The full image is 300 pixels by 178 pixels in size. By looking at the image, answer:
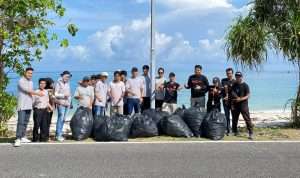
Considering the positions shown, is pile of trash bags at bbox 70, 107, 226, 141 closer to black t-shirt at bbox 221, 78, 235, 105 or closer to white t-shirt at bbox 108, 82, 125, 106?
black t-shirt at bbox 221, 78, 235, 105

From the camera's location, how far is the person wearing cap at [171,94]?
1241 centimetres

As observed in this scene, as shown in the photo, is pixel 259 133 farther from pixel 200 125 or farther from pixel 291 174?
pixel 291 174

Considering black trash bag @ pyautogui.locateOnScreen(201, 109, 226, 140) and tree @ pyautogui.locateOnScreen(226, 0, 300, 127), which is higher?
tree @ pyautogui.locateOnScreen(226, 0, 300, 127)

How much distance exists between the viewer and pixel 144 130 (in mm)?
10898

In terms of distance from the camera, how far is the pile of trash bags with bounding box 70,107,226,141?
1062cm

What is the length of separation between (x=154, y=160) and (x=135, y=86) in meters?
4.28

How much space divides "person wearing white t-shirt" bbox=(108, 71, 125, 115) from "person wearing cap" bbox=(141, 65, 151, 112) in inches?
27.1

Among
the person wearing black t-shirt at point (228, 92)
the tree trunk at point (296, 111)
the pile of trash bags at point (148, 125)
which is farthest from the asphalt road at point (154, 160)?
the tree trunk at point (296, 111)

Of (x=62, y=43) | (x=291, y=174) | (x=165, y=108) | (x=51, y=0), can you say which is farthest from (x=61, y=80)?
(x=291, y=174)

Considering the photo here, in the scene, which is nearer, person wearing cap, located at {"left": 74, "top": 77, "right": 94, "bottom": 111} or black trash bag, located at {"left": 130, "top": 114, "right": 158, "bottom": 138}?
black trash bag, located at {"left": 130, "top": 114, "right": 158, "bottom": 138}

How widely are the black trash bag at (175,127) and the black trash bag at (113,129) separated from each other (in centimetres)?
91

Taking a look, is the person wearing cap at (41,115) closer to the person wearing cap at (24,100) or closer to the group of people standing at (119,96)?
the group of people standing at (119,96)

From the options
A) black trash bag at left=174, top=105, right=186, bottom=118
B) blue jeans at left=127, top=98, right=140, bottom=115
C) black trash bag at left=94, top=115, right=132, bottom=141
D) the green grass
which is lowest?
the green grass

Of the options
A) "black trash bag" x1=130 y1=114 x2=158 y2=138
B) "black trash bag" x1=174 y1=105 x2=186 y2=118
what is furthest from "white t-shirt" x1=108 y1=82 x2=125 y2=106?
"black trash bag" x1=174 y1=105 x2=186 y2=118
